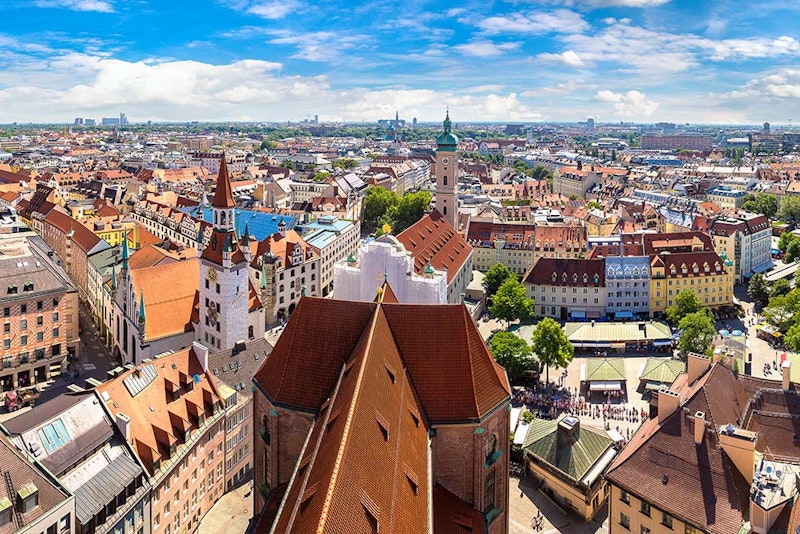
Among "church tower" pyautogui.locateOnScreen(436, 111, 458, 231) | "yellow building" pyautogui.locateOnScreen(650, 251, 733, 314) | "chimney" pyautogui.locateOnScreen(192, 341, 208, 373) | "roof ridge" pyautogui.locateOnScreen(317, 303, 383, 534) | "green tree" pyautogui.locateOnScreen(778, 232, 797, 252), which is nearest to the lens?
"roof ridge" pyautogui.locateOnScreen(317, 303, 383, 534)

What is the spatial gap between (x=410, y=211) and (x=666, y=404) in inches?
4692

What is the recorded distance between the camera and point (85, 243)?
9819cm

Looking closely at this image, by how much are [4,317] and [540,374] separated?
55.5m

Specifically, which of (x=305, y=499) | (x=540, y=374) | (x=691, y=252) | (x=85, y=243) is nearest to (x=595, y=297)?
(x=691, y=252)

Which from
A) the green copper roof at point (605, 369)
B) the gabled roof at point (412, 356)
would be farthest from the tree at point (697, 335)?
the gabled roof at point (412, 356)

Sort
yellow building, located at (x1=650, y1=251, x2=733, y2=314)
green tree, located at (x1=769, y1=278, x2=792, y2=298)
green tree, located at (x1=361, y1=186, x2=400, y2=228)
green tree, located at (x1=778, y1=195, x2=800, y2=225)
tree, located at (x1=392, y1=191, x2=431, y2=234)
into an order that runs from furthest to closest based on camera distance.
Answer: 1. green tree, located at (x1=361, y1=186, x2=400, y2=228)
2. green tree, located at (x1=778, y1=195, x2=800, y2=225)
3. tree, located at (x1=392, y1=191, x2=431, y2=234)
4. green tree, located at (x1=769, y1=278, x2=792, y2=298)
5. yellow building, located at (x1=650, y1=251, x2=733, y2=314)

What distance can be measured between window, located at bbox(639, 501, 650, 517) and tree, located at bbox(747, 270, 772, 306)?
78.6 meters

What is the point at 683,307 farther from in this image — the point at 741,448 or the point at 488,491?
the point at 488,491

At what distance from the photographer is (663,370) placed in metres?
72.6

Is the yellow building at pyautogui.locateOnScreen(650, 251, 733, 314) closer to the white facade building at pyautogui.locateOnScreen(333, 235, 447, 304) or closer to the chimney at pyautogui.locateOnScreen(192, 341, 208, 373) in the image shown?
the white facade building at pyautogui.locateOnScreen(333, 235, 447, 304)

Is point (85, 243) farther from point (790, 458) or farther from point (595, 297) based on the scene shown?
point (790, 458)

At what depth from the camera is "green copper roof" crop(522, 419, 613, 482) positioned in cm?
4938

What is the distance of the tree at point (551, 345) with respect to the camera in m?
72.2

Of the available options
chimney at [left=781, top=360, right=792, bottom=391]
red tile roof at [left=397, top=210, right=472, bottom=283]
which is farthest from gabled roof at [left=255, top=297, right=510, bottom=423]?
red tile roof at [left=397, top=210, right=472, bottom=283]
